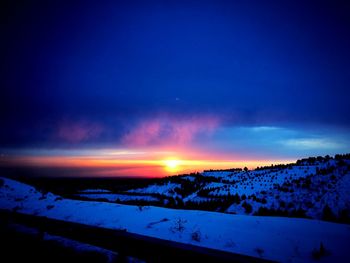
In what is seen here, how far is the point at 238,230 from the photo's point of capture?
7.15 m

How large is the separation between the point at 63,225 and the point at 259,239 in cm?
502

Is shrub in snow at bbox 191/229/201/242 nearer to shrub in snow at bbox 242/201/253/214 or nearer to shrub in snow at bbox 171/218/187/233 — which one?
shrub in snow at bbox 171/218/187/233

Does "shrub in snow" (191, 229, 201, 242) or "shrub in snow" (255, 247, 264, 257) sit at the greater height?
"shrub in snow" (191, 229, 201, 242)

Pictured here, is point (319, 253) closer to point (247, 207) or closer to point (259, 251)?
point (259, 251)

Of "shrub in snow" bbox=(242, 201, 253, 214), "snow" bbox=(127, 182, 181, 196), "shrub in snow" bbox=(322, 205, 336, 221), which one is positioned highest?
"shrub in snow" bbox=(322, 205, 336, 221)

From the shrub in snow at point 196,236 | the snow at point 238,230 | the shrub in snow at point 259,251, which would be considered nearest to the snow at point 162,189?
the snow at point 238,230

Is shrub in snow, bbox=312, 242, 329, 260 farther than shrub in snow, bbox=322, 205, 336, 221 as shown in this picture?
No

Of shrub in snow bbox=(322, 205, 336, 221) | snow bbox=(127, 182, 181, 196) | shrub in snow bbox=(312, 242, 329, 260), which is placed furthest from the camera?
snow bbox=(127, 182, 181, 196)

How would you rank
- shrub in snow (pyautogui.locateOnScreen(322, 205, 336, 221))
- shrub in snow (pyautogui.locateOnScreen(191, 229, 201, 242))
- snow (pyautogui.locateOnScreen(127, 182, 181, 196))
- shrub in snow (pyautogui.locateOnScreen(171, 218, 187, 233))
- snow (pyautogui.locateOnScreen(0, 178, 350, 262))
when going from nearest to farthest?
snow (pyautogui.locateOnScreen(0, 178, 350, 262)) → shrub in snow (pyautogui.locateOnScreen(191, 229, 201, 242)) → shrub in snow (pyautogui.locateOnScreen(171, 218, 187, 233)) → shrub in snow (pyautogui.locateOnScreen(322, 205, 336, 221)) → snow (pyautogui.locateOnScreen(127, 182, 181, 196))

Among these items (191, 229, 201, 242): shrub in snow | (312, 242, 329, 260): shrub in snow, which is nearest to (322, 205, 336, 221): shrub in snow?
(312, 242, 329, 260): shrub in snow

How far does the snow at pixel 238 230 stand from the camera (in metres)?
5.72

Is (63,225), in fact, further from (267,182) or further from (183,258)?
(267,182)

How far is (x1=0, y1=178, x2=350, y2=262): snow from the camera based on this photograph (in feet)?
18.8

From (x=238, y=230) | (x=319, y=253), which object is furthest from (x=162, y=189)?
(x=319, y=253)
